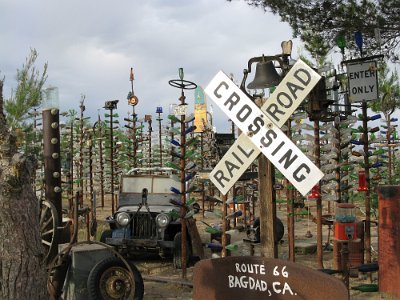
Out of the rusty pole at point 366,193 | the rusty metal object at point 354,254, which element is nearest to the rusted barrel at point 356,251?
the rusty metal object at point 354,254

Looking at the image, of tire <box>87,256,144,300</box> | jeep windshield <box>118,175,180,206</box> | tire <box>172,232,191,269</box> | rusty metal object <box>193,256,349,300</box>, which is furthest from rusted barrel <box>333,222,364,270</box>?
rusty metal object <box>193,256,349,300</box>

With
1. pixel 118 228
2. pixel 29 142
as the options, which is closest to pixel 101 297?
pixel 118 228

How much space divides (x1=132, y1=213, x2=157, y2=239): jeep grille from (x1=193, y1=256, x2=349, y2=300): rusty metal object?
5308 millimetres

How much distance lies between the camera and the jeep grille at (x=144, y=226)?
8.48 m

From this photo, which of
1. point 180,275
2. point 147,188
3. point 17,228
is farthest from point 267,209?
point 147,188

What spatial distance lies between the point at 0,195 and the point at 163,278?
3988 millimetres

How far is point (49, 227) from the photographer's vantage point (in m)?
6.60

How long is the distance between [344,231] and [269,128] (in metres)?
3.84

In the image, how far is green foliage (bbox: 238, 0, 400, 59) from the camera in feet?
29.9

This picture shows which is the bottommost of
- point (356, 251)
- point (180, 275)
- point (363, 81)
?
point (180, 275)

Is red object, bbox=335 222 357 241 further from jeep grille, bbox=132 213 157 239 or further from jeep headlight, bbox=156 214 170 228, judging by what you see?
jeep grille, bbox=132 213 157 239

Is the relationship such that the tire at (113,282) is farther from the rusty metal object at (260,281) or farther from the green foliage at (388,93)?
the green foliage at (388,93)

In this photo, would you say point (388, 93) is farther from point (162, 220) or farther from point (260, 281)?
point (260, 281)

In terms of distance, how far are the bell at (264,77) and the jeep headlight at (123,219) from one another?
5258 millimetres
